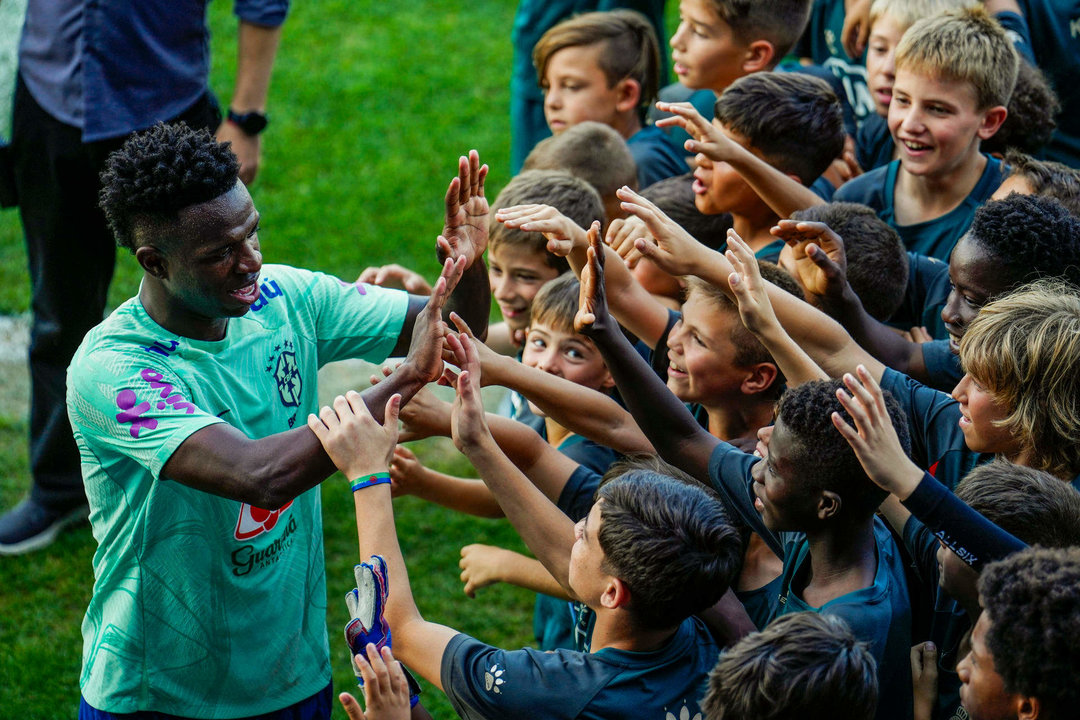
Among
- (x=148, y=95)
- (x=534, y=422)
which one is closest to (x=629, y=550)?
(x=534, y=422)

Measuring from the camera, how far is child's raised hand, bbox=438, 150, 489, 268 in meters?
3.16

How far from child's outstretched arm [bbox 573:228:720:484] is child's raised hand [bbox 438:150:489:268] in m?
0.36

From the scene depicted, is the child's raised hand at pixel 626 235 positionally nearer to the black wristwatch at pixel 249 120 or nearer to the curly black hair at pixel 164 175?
the curly black hair at pixel 164 175

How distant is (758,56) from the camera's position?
17.5 feet

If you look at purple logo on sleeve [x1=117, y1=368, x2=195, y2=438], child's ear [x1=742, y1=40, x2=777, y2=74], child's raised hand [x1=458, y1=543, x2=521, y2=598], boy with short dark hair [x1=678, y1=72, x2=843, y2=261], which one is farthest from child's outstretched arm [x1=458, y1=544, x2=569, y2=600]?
child's ear [x1=742, y1=40, x2=777, y2=74]

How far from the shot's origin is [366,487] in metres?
2.57

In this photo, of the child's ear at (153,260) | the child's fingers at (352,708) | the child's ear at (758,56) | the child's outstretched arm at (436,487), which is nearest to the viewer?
the child's fingers at (352,708)

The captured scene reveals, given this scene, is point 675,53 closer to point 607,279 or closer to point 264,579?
point 607,279

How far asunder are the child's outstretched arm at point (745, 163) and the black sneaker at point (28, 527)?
331cm

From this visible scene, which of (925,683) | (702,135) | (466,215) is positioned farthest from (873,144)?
(925,683)

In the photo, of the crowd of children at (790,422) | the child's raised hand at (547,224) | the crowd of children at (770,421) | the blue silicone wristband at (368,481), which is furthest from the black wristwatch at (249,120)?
the blue silicone wristband at (368,481)

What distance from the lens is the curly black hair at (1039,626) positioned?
6.59 ft

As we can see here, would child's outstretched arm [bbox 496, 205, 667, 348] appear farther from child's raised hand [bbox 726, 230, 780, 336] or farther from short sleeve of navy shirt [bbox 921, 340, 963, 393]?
short sleeve of navy shirt [bbox 921, 340, 963, 393]

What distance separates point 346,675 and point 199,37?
2.82 meters
